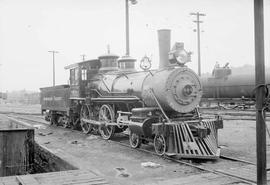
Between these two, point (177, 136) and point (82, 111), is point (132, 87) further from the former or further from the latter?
point (82, 111)

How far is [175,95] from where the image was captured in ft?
31.6

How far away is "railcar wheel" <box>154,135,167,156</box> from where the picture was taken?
8.92 m

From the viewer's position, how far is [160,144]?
30.1 feet

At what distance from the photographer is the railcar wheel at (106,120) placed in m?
12.0

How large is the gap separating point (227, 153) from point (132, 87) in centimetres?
351

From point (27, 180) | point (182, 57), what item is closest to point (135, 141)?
point (182, 57)

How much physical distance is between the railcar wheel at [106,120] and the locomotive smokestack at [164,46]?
2.54 m

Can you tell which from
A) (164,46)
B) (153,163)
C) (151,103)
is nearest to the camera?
(153,163)

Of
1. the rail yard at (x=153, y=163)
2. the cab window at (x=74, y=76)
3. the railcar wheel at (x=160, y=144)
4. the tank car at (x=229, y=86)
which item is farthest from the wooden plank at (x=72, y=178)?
the tank car at (x=229, y=86)

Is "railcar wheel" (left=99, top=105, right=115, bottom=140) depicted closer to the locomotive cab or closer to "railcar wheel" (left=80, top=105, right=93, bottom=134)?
"railcar wheel" (left=80, top=105, right=93, bottom=134)

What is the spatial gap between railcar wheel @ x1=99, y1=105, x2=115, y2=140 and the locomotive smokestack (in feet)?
8.34

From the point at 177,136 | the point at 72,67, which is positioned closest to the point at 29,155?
the point at 177,136

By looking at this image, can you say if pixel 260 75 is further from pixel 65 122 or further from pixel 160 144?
pixel 65 122

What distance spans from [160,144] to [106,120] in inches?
139
